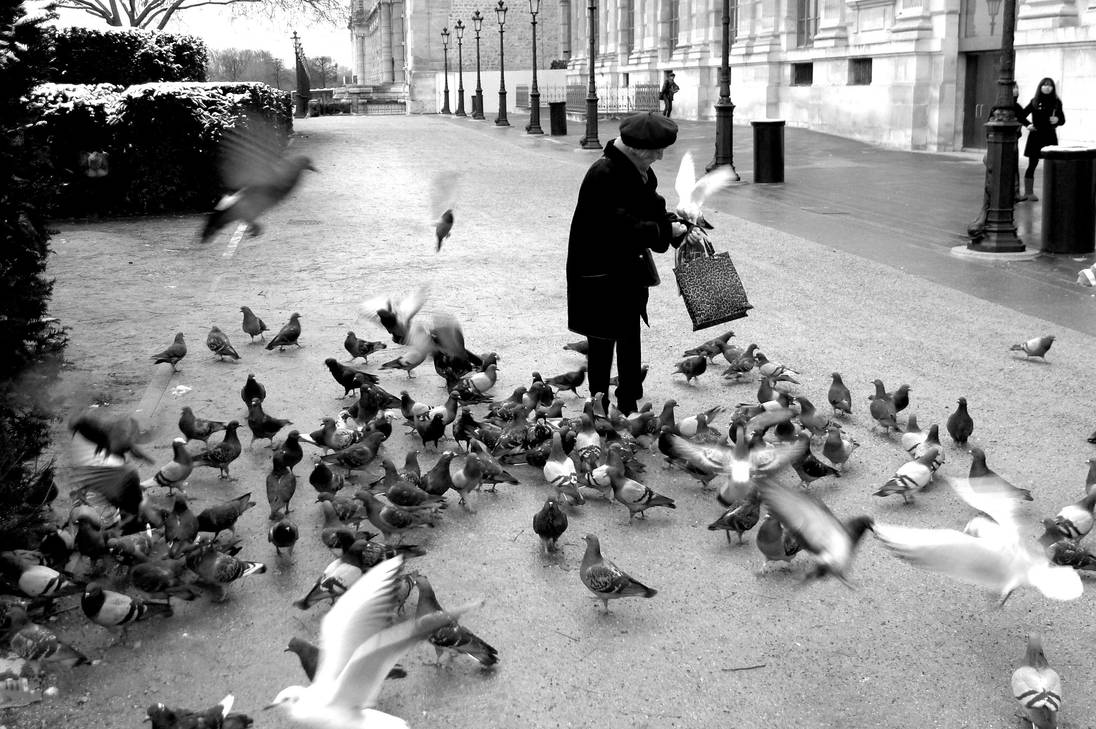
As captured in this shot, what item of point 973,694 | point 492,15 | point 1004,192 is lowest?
point 973,694

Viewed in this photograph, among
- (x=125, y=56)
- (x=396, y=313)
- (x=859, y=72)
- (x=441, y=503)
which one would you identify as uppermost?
(x=125, y=56)

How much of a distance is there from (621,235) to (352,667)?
400 cm

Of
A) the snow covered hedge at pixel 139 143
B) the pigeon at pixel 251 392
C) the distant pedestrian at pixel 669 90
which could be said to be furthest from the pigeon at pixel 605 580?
the distant pedestrian at pixel 669 90

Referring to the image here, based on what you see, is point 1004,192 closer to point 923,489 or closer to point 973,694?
point 923,489

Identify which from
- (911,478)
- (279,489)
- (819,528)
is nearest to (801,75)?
(911,478)

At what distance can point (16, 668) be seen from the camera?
4.19 metres

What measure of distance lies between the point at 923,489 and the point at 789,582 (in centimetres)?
139

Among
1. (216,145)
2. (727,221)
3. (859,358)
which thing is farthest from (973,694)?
(216,145)

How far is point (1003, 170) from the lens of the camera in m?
12.9

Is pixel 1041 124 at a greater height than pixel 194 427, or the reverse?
pixel 1041 124

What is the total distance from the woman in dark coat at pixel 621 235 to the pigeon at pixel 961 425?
1.96 metres

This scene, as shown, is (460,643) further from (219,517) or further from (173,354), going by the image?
(173,354)

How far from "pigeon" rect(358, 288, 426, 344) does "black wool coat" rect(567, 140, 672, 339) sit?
2040mm

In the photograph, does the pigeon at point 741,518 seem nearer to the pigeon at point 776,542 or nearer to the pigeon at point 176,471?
the pigeon at point 776,542
